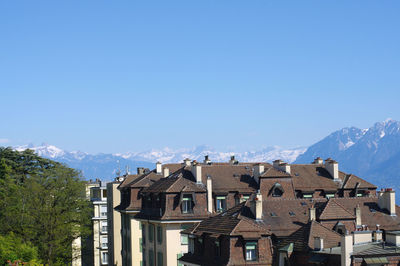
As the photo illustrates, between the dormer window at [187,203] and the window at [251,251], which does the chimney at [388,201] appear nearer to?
the dormer window at [187,203]

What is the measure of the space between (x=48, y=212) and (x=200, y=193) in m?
18.1

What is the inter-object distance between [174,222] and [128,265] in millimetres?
16735

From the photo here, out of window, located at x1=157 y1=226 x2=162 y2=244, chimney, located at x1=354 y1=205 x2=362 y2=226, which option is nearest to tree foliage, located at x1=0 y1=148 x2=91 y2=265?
window, located at x1=157 y1=226 x2=162 y2=244

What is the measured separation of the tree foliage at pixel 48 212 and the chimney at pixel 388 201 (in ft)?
103

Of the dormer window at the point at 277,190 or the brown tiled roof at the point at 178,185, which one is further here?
the dormer window at the point at 277,190

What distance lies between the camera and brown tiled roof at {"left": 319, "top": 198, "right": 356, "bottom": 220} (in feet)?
172

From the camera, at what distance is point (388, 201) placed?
58719 millimetres

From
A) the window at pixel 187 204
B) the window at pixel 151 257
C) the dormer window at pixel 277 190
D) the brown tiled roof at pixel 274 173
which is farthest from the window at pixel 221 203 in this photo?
the window at pixel 151 257

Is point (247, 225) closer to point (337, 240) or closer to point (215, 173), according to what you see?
point (337, 240)

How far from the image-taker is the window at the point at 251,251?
47.0 meters

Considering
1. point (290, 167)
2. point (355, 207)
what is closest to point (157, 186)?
point (290, 167)

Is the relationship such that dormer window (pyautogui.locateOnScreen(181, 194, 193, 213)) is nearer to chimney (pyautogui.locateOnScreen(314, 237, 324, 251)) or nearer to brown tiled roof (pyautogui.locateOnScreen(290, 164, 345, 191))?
brown tiled roof (pyautogui.locateOnScreen(290, 164, 345, 191))

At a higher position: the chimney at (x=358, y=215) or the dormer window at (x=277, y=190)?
the dormer window at (x=277, y=190)

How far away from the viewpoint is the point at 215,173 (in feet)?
224
